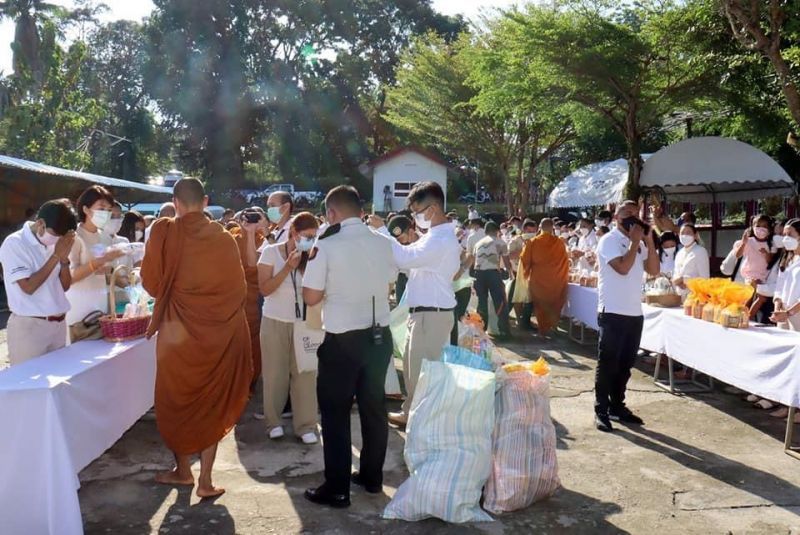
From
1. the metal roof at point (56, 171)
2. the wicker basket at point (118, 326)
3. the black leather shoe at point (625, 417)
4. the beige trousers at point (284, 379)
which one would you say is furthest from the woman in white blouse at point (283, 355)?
the metal roof at point (56, 171)

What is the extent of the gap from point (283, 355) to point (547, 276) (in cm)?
529

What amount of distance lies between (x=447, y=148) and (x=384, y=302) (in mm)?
25798

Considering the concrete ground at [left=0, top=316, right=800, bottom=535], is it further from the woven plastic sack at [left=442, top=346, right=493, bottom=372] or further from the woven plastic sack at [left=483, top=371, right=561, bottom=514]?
the woven plastic sack at [left=442, top=346, right=493, bottom=372]

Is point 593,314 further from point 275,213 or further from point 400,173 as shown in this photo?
point 400,173

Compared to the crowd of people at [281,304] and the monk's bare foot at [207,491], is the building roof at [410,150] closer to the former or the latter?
the crowd of people at [281,304]

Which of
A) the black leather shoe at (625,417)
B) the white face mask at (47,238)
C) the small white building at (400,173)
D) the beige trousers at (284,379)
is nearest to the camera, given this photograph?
the white face mask at (47,238)

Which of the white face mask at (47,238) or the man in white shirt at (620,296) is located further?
the man in white shirt at (620,296)

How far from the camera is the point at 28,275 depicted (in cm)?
396

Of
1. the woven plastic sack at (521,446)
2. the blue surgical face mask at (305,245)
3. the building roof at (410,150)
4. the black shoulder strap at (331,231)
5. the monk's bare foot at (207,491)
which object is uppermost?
the building roof at (410,150)

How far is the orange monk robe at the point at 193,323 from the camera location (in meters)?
3.68

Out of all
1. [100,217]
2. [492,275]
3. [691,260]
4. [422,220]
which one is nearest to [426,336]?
[422,220]

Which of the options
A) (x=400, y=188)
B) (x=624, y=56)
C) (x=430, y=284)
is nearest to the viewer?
(x=430, y=284)

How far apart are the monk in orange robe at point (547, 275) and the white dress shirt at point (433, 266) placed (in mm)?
4736

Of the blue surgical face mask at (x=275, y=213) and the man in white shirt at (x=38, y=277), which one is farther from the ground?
the blue surgical face mask at (x=275, y=213)
